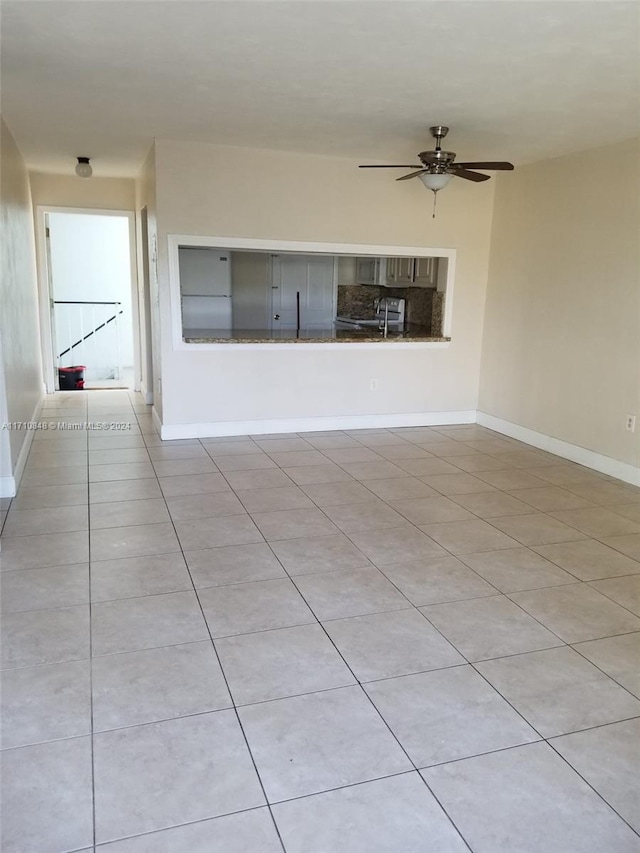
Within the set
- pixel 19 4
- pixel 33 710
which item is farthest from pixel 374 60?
pixel 33 710

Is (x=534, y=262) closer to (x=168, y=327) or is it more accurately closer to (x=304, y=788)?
(x=168, y=327)

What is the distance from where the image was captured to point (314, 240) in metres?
5.29

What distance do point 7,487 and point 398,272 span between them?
14.9 ft

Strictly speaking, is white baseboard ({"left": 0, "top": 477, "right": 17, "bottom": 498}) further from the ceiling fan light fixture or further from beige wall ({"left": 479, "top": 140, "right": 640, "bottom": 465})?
beige wall ({"left": 479, "top": 140, "right": 640, "bottom": 465})

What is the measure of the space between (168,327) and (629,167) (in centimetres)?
360

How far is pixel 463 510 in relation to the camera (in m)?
3.79

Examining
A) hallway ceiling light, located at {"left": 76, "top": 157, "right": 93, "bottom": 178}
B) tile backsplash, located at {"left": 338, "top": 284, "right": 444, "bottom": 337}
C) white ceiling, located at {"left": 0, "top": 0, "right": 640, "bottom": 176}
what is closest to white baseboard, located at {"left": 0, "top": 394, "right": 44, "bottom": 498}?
white ceiling, located at {"left": 0, "top": 0, "right": 640, "bottom": 176}

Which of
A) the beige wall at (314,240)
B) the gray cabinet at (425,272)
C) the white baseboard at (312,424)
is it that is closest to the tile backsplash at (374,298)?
the gray cabinet at (425,272)

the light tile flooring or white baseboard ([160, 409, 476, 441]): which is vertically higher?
white baseboard ([160, 409, 476, 441])

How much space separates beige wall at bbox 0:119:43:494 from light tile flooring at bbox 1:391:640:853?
0.47 metres

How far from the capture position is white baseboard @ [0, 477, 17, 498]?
3.82m

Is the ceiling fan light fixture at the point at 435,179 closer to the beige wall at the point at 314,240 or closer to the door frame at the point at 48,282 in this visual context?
the beige wall at the point at 314,240

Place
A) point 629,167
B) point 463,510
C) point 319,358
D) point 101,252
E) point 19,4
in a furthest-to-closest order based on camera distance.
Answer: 1. point 101,252
2. point 319,358
3. point 629,167
4. point 463,510
5. point 19,4

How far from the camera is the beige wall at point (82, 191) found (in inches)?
259
